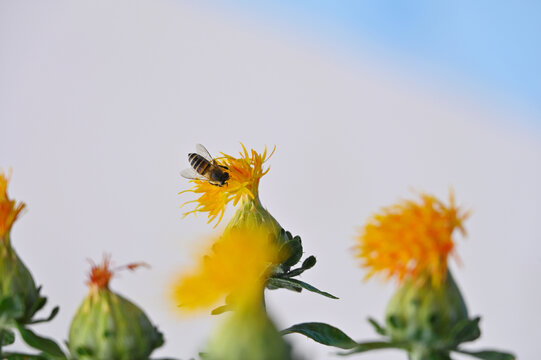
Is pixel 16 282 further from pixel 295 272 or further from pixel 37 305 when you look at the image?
pixel 295 272

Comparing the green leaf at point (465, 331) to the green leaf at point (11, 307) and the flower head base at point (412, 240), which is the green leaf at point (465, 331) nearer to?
the flower head base at point (412, 240)

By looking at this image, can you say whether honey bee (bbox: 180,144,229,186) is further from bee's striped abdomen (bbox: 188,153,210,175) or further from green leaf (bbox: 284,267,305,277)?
green leaf (bbox: 284,267,305,277)

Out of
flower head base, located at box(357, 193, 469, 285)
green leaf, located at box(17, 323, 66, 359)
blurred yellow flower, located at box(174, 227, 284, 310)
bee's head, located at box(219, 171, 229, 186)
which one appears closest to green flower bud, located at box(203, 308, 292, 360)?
blurred yellow flower, located at box(174, 227, 284, 310)

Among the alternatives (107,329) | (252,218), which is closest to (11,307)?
(107,329)

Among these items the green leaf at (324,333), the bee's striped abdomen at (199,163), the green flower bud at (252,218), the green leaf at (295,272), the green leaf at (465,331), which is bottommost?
the green leaf at (324,333)

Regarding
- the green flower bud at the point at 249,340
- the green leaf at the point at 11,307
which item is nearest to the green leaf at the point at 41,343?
the green leaf at the point at 11,307

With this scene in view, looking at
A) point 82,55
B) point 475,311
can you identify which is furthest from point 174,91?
point 475,311
